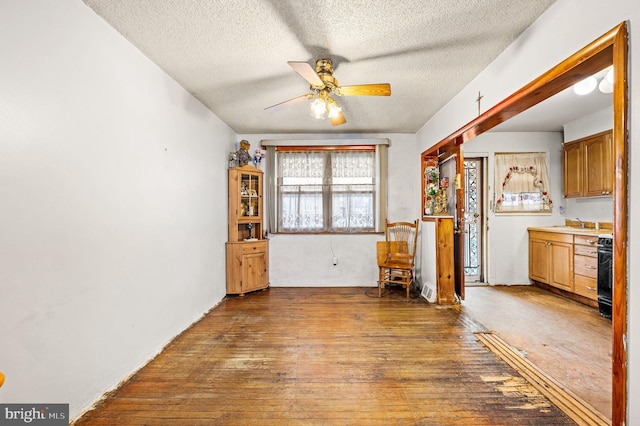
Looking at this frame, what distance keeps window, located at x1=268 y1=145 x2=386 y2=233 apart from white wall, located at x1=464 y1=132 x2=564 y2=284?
5.74ft

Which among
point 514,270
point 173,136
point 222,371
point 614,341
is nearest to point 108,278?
point 222,371

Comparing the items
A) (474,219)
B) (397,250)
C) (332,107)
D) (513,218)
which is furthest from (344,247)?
(513,218)

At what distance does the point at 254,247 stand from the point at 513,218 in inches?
162

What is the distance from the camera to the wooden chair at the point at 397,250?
3.90 metres

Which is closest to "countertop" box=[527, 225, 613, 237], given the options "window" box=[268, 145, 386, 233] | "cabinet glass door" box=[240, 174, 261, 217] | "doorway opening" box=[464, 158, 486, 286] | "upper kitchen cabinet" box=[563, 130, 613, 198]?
"upper kitchen cabinet" box=[563, 130, 613, 198]

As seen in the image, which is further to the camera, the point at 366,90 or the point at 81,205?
the point at 366,90

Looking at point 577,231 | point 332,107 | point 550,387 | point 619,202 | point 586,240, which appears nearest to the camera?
point 619,202

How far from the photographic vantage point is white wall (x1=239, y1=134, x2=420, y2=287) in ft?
14.2

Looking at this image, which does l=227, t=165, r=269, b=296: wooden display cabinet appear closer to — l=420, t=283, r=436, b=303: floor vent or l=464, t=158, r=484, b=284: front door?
l=420, t=283, r=436, b=303: floor vent

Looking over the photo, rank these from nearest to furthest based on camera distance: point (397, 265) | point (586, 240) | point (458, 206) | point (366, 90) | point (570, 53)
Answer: point (570, 53), point (366, 90), point (586, 240), point (458, 206), point (397, 265)

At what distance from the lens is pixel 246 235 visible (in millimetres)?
4234

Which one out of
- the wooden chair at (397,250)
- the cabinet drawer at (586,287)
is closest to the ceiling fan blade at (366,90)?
the wooden chair at (397,250)

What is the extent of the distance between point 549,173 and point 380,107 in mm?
3142

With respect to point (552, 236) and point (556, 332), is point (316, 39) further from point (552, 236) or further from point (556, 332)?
point (552, 236)
